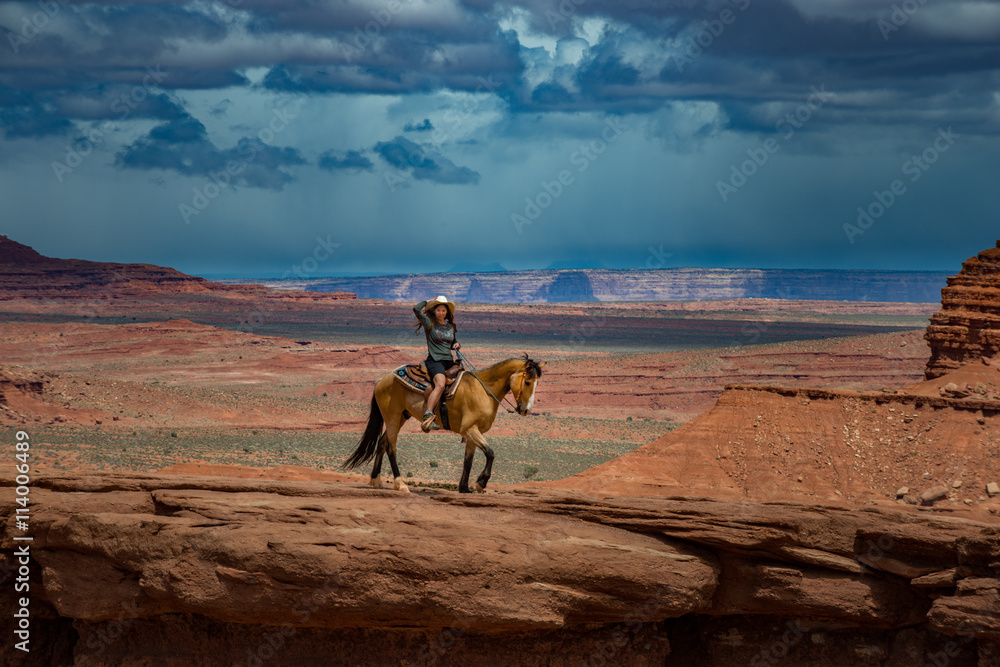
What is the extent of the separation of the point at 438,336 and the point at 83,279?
169257mm

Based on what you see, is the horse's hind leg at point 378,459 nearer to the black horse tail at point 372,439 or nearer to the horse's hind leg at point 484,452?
the black horse tail at point 372,439

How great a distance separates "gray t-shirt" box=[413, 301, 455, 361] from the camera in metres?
14.3

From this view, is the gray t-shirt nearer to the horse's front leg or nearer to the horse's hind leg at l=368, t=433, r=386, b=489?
the horse's front leg

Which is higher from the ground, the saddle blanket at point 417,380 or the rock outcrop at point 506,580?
the saddle blanket at point 417,380

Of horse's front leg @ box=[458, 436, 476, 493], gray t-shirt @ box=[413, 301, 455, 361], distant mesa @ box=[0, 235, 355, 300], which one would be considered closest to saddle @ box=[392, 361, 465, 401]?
gray t-shirt @ box=[413, 301, 455, 361]

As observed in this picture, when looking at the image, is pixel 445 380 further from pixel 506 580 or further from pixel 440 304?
pixel 506 580

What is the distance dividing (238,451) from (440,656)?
24978mm

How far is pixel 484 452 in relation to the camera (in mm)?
13805

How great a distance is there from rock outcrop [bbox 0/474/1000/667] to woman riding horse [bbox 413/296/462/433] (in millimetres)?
2111

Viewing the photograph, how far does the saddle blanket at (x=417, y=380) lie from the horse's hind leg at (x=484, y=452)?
0.69 m

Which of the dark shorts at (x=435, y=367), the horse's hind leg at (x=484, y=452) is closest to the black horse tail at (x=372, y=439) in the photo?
the dark shorts at (x=435, y=367)

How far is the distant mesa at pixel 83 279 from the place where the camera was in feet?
511

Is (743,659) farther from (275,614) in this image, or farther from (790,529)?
(275,614)

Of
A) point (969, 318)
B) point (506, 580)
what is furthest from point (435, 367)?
point (969, 318)
